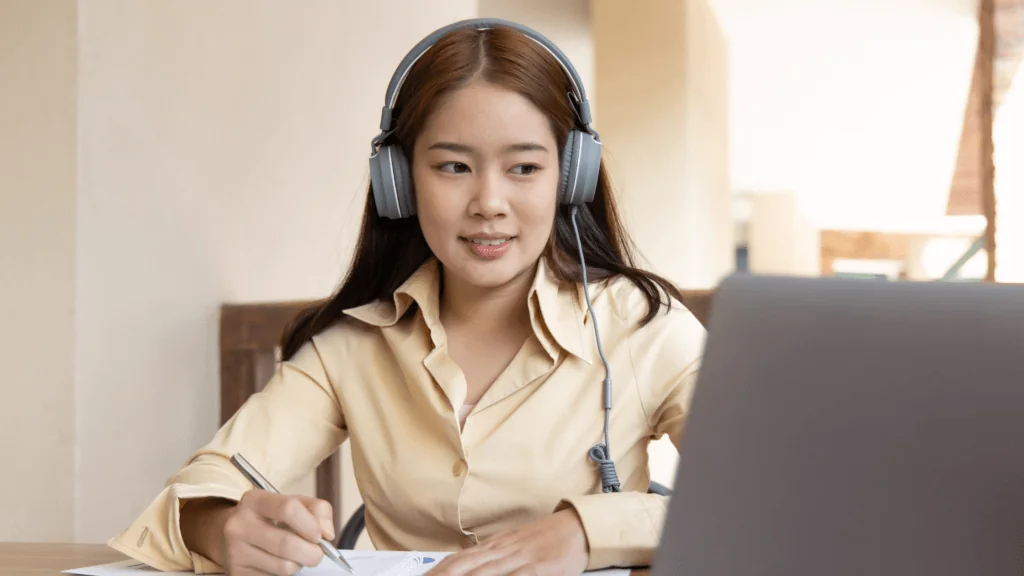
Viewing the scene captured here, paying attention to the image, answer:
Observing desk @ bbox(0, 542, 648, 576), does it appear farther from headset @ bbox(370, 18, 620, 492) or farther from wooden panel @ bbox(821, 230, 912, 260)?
wooden panel @ bbox(821, 230, 912, 260)

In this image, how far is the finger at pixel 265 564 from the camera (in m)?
0.91

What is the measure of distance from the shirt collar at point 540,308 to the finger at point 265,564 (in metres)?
0.43

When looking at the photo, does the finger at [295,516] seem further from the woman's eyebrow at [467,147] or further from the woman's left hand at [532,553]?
the woman's eyebrow at [467,147]

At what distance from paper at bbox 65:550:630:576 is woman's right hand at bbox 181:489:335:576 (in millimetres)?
33

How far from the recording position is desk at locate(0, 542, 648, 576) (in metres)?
0.97

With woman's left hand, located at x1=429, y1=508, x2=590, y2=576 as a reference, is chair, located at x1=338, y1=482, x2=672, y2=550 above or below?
below

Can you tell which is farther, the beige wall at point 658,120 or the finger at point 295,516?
the beige wall at point 658,120

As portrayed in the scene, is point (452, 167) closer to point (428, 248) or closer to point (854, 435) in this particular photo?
point (428, 248)

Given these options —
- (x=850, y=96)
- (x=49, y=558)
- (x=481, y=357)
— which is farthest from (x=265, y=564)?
(x=850, y=96)

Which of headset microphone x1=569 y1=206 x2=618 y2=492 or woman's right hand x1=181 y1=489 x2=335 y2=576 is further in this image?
headset microphone x1=569 y1=206 x2=618 y2=492

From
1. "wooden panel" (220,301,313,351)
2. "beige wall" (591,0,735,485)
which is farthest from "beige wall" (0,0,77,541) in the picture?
"beige wall" (591,0,735,485)

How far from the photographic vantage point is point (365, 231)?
1.40 meters

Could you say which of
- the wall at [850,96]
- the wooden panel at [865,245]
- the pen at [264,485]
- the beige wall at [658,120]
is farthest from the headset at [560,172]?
the wooden panel at [865,245]

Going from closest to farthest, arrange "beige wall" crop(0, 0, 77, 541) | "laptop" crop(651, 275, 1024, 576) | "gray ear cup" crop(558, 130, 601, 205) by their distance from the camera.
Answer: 1. "laptop" crop(651, 275, 1024, 576)
2. "gray ear cup" crop(558, 130, 601, 205)
3. "beige wall" crop(0, 0, 77, 541)
